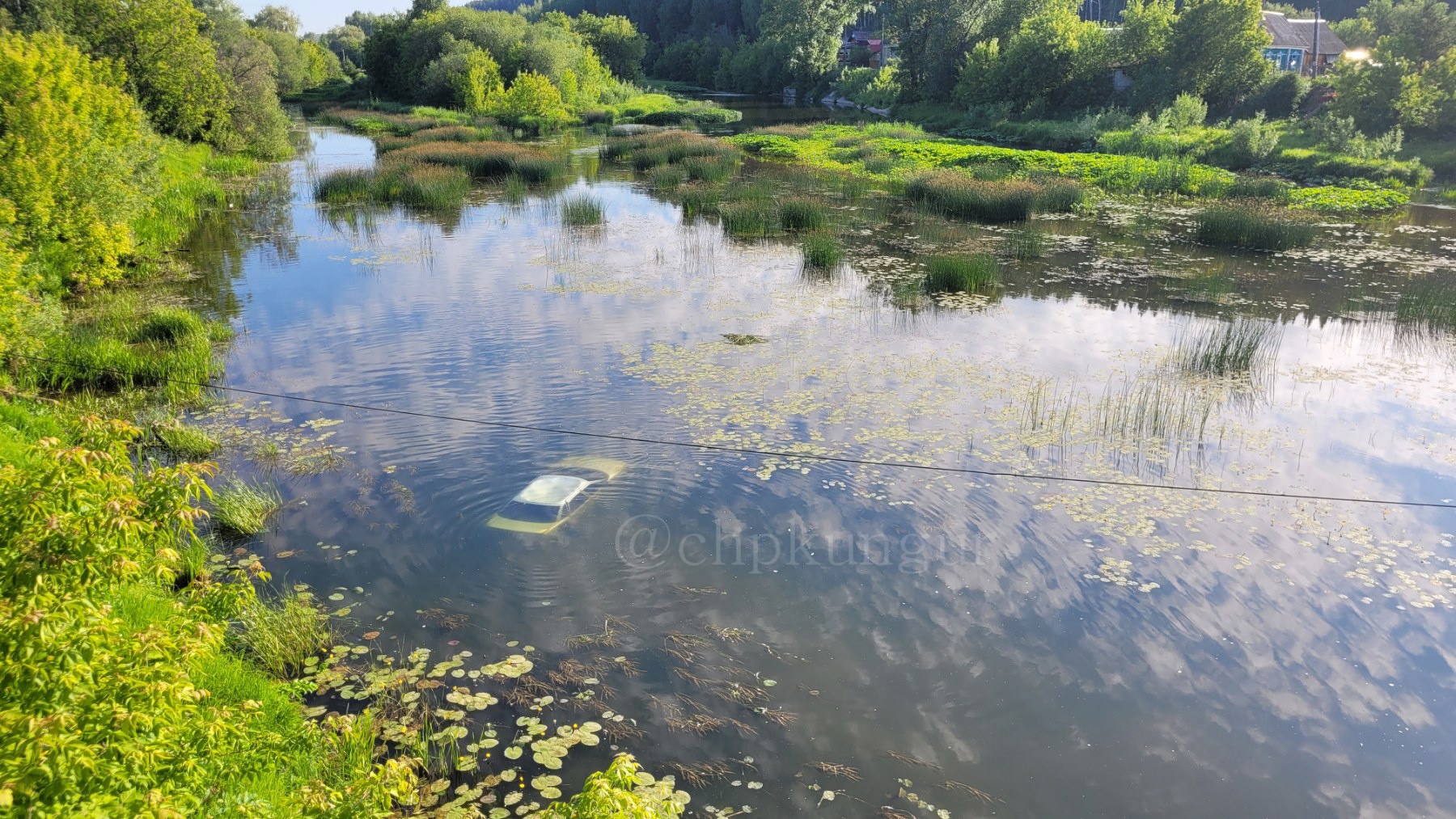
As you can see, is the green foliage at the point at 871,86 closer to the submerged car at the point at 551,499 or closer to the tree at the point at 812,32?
the tree at the point at 812,32

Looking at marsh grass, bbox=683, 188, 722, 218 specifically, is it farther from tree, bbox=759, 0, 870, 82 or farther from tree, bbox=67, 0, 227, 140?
tree, bbox=759, 0, 870, 82

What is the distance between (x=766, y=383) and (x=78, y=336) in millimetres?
8167

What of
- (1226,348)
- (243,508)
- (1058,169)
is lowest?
(243,508)

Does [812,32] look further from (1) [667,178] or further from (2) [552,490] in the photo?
(2) [552,490]

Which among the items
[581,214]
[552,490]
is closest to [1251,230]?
[581,214]

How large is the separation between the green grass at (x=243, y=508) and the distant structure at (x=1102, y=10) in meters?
83.4

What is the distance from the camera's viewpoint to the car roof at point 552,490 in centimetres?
720

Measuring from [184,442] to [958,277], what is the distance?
430 inches

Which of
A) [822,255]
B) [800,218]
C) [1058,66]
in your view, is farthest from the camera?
[1058,66]

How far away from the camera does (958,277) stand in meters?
14.1

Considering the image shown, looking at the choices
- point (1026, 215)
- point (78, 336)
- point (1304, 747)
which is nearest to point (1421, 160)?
point (1026, 215)

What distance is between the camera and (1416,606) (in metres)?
6.18

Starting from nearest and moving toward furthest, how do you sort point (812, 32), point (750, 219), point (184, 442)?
1. point (184, 442)
2. point (750, 219)
3. point (812, 32)

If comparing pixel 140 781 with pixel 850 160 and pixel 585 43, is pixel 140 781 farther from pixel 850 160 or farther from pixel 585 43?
pixel 585 43
